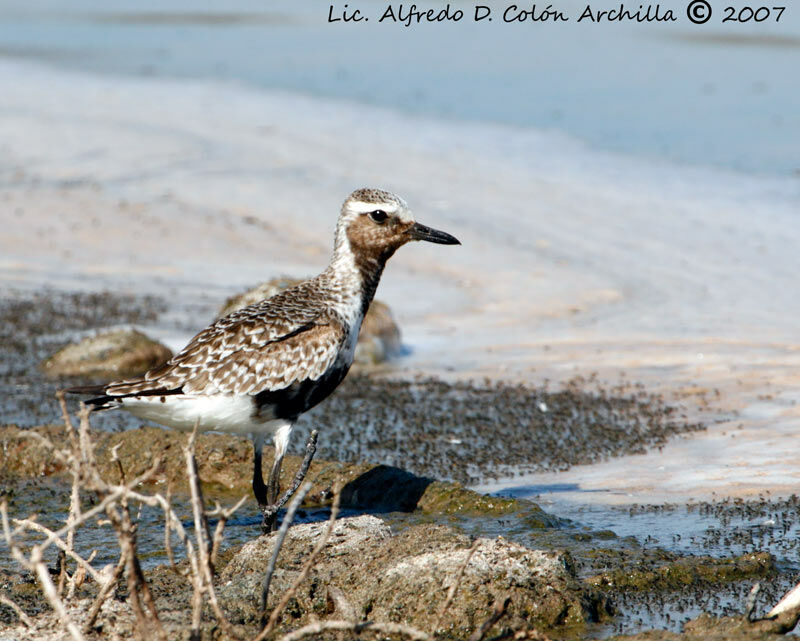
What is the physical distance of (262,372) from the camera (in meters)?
6.99

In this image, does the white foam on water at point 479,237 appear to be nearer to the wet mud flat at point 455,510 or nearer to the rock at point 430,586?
the wet mud flat at point 455,510

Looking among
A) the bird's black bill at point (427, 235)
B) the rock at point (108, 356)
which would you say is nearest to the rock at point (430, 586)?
the bird's black bill at point (427, 235)

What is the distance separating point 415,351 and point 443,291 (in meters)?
2.27

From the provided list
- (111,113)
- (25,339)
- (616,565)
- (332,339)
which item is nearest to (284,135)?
(111,113)

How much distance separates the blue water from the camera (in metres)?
21.0

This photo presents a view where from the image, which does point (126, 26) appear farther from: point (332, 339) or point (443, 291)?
point (332, 339)

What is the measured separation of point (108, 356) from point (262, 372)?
14.9ft

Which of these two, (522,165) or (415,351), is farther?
(522,165)

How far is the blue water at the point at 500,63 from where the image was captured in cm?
2103

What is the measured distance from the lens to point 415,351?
1214 centimetres

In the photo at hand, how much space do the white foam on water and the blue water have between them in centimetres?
152

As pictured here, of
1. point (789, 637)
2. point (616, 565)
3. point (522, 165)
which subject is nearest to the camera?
point (789, 637)

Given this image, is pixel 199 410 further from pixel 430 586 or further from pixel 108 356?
pixel 108 356

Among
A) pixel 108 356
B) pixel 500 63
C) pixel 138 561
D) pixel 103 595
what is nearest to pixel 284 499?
pixel 103 595
